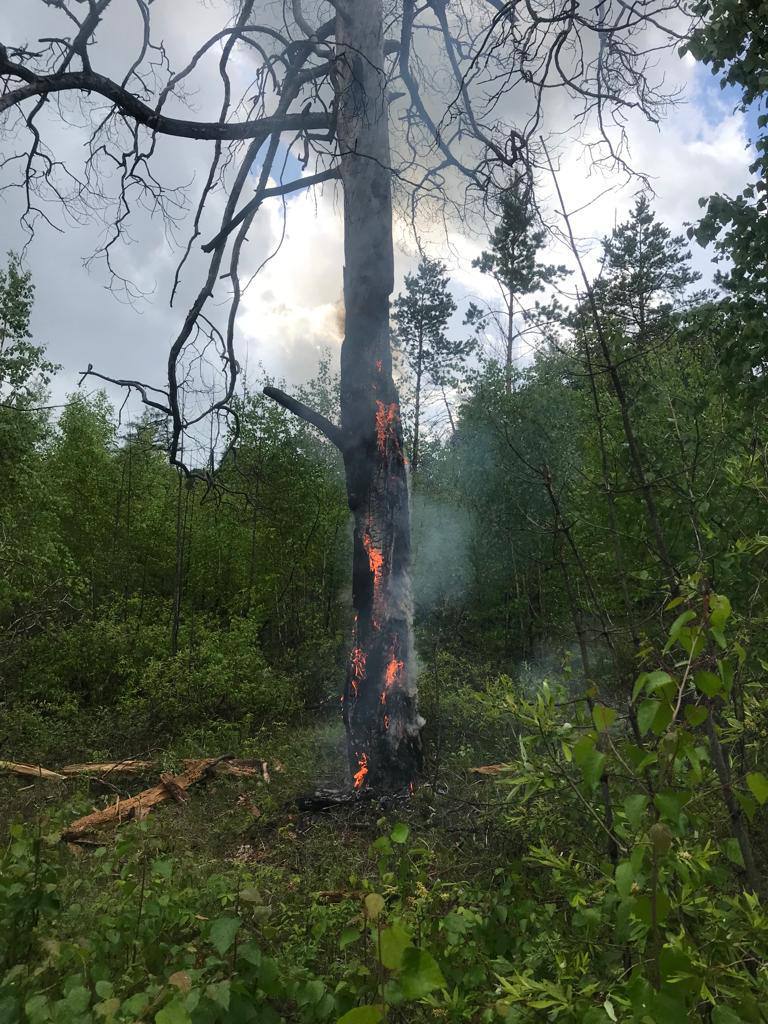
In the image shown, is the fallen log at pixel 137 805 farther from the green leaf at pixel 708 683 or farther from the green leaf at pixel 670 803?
the green leaf at pixel 708 683

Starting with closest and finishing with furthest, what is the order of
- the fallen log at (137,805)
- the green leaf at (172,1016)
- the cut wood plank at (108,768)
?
the green leaf at (172,1016) → the fallen log at (137,805) → the cut wood plank at (108,768)

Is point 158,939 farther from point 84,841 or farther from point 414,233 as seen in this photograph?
point 414,233

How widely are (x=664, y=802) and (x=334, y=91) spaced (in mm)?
7888

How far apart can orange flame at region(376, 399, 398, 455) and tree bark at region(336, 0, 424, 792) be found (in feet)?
0.03

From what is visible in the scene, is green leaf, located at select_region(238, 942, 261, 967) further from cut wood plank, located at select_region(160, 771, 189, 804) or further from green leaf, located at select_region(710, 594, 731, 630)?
cut wood plank, located at select_region(160, 771, 189, 804)

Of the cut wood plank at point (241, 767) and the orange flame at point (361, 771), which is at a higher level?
the orange flame at point (361, 771)

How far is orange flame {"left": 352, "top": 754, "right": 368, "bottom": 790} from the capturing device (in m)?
6.39

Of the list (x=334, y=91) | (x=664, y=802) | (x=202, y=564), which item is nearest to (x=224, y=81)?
(x=334, y=91)

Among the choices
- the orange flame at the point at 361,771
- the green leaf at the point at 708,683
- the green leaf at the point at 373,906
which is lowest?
the orange flame at the point at 361,771

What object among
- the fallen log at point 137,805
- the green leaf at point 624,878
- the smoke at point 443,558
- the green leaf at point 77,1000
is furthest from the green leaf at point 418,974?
the smoke at point 443,558

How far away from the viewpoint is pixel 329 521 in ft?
68.4

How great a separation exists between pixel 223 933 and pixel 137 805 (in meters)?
5.95

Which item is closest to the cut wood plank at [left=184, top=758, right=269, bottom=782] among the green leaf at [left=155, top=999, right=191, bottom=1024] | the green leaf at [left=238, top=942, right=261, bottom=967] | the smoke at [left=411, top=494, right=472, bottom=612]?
the green leaf at [left=238, top=942, right=261, bottom=967]

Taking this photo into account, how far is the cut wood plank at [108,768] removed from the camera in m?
8.75
